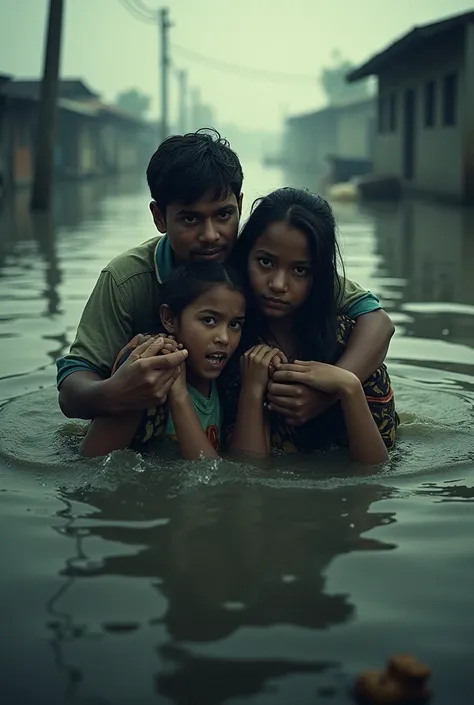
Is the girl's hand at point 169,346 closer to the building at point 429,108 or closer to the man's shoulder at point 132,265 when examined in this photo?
the man's shoulder at point 132,265

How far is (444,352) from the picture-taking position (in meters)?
6.21

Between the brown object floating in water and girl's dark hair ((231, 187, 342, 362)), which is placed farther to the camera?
girl's dark hair ((231, 187, 342, 362))

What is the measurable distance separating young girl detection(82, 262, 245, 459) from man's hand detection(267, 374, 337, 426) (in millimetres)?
221

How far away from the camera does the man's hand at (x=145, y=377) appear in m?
3.46

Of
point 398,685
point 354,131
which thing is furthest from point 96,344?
point 354,131

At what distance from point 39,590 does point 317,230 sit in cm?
183

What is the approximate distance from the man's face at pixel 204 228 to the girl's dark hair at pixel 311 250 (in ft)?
0.24

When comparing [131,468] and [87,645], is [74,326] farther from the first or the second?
[87,645]

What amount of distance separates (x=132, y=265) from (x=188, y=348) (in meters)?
0.54

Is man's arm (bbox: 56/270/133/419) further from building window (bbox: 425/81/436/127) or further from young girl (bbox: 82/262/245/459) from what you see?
building window (bbox: 425/81/436/127)

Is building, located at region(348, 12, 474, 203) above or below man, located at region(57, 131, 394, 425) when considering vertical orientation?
above

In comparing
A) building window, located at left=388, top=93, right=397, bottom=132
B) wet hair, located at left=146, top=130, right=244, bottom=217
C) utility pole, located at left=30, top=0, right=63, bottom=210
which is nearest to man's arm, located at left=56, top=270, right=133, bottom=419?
wet hair, located at left=146, top=130, right=244, bottom=217

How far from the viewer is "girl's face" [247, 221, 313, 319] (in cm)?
375

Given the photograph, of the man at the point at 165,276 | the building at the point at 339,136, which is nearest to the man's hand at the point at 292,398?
the man at the point at 165,276
